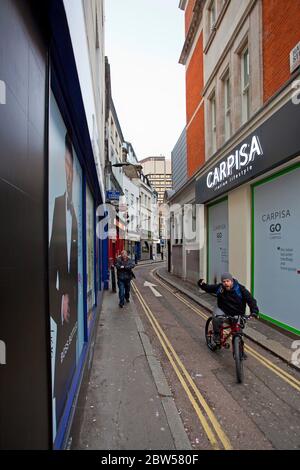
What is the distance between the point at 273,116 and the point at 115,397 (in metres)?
6.72

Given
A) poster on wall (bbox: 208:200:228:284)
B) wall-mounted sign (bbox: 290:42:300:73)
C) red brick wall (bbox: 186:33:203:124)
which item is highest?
red brick wall (bbox: 186:33:203:124)

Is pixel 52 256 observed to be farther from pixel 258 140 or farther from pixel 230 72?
pixel 230 72

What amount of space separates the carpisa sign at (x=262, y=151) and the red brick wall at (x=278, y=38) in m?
1.02

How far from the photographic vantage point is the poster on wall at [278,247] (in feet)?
20.8

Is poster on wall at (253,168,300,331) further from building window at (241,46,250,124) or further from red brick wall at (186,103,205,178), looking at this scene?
red brick wall at (186,103,205,178)

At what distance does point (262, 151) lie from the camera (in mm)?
7082

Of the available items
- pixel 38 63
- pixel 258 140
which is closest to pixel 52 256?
pixel 38 63

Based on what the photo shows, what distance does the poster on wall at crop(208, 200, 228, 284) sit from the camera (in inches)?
418

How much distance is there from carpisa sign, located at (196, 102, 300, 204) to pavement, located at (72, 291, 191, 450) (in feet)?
16.8

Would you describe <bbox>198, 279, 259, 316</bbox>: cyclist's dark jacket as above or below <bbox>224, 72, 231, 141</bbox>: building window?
below

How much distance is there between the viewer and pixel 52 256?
2463 millimetres

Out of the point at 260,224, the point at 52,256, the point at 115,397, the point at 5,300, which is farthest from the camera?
the point at 260,224

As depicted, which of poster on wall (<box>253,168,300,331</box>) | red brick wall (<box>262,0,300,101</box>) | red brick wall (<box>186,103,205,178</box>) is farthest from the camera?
red brick wall (<box>186,103,205,178</box>)

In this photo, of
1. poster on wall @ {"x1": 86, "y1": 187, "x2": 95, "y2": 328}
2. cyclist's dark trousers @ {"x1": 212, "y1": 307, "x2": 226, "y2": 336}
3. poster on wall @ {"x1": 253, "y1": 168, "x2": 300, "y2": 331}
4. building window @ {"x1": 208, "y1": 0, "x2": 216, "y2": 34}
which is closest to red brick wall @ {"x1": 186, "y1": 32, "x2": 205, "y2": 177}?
building window @ {"x1": 208, "y1": 0, "x2": 216, "y2": 34}
